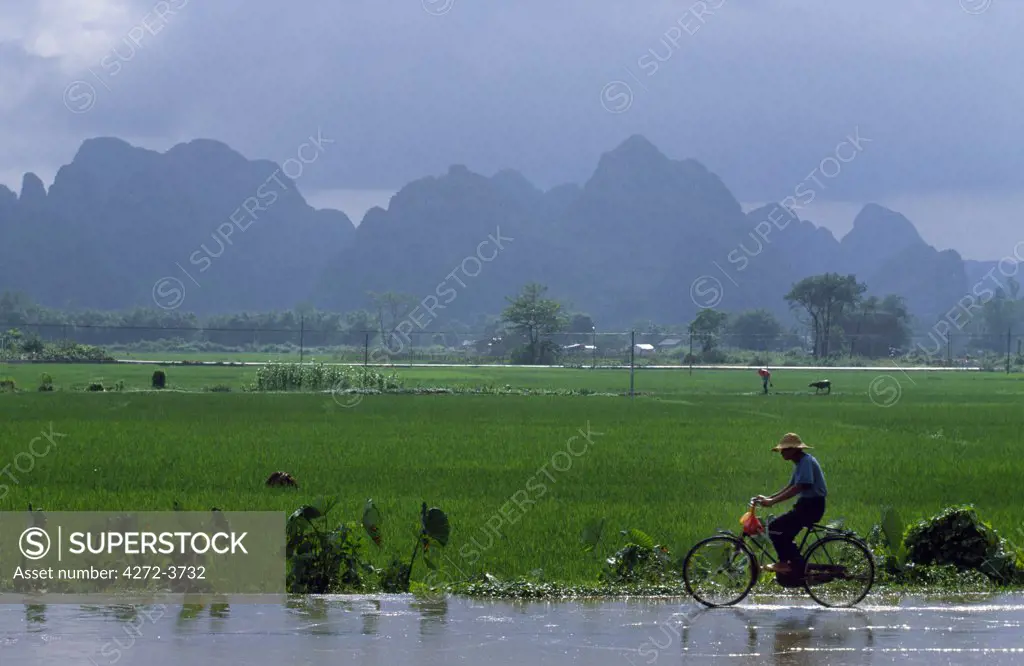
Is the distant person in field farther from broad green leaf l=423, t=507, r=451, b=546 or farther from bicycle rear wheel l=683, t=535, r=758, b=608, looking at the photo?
broad green leaf l=423, t=507, r=451, b=546

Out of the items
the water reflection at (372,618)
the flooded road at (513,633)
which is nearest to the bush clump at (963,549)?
the flooded road at (513,633)

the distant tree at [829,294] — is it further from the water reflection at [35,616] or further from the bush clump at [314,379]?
the water reflection at [35,616]

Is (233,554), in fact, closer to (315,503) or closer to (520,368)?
(315,503)

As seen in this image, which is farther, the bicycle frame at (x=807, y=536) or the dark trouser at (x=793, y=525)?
the bicycle frame at (x=807, y=536)

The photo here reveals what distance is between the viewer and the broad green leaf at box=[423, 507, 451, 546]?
13516 mm

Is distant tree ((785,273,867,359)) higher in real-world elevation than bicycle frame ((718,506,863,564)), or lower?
higher

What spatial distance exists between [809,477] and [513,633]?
111 inches

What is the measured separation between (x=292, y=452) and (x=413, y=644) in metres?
20.0

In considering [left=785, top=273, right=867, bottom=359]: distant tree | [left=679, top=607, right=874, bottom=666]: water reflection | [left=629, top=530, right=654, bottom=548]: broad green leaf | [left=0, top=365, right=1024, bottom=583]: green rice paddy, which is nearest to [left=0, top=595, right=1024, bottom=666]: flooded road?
[left=679, top=607, right=874, bottom=666]: water reflection

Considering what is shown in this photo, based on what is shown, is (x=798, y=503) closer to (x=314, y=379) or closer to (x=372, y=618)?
(x=372, y=618)

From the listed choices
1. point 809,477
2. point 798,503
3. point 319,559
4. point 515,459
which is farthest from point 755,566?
point 515,459

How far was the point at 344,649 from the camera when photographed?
34.4ft

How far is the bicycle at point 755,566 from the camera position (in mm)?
12133

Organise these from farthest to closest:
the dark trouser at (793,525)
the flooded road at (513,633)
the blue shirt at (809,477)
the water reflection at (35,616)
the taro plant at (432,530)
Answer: the taro plant at (432,530) → the dark trouser at (793,525) → the blue shirt at (809,477) → the water reflection at (35,616) → the flooded road at (513,633)
